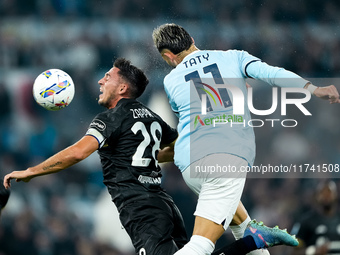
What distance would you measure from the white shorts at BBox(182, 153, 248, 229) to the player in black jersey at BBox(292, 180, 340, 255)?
11.2ft

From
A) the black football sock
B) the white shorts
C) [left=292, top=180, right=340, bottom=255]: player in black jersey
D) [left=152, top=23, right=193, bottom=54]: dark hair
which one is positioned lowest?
[left=292, top=180, right=340, bottom=255]: player in black jersey

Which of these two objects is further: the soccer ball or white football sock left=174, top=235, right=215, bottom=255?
the soccer ball

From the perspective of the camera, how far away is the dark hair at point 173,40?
5.28 meters

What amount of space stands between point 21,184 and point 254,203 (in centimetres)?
396

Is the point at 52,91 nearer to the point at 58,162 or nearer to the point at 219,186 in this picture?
the point at 58,162

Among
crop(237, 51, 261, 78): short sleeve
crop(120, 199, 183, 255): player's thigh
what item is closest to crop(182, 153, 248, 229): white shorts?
crop(120, 199, 183, 255): player's thigh

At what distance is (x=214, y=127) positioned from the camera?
16.2ft

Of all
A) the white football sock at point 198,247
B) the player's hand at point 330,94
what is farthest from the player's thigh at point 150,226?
the player's hand at point 330,94

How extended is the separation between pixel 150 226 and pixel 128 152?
660mm

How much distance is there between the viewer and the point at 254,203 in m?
10.1

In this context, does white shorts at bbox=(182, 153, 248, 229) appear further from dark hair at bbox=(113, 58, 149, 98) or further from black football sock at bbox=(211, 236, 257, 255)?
dark hair at bbox=(113, 58, 149, 98)

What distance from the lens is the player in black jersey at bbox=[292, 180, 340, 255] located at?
26.2 ft

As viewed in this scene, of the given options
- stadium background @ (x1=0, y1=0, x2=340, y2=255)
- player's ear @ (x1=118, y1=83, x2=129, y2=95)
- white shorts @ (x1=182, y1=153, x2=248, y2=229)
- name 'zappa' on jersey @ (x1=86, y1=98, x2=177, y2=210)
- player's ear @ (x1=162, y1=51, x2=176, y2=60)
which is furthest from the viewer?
stadium background @ (x1=0, y1=0, x2=340, y2=255)

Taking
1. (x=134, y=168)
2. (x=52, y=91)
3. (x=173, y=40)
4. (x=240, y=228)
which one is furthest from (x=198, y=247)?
(x=52, y=91)
